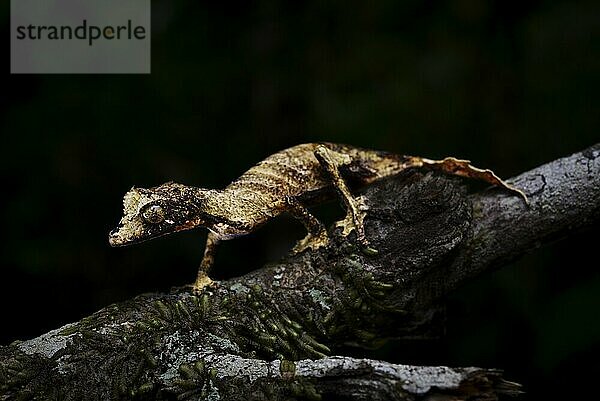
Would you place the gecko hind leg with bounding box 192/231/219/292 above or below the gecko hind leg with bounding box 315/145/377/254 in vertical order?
below

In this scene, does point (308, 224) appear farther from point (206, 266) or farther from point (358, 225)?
point (206, 266)

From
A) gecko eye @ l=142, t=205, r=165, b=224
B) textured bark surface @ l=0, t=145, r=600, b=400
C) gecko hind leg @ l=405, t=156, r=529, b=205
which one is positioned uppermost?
gecko hind leg @ l=405, t=156, r=529, b=205

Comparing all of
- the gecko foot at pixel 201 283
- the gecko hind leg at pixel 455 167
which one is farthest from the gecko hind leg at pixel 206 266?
the gecko hind leg at pixel 455 167

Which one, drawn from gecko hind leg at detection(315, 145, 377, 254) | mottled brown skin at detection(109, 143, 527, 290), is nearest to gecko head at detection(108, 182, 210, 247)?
mottled brown skin at detection(109, 143, 527, 290)

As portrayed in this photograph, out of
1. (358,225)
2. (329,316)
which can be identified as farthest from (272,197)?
(329,316)

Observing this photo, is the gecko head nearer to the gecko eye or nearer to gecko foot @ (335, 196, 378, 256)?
the gecko eye

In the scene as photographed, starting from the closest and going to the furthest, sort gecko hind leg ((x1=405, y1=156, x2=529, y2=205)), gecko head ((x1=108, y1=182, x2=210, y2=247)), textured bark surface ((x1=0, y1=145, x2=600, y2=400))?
textured bark surface ((x1=0, y1=145, x2=600, y2=400))
gecko head ((x1=108, y1=182, x2=210, y2=247))
gecko hind leg ((x1=405, y1=156, x2=529, y2=205))

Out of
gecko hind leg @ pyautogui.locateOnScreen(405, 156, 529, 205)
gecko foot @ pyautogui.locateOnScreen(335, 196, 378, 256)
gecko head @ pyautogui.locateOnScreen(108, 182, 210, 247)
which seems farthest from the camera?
gecko hind leg @ pyautogui.locateOnScreen(405, 156, 529, 205)
